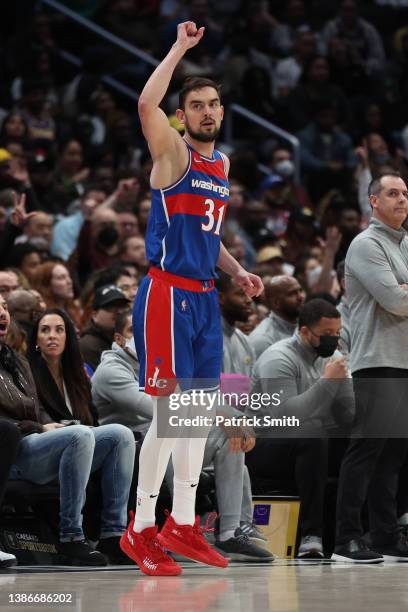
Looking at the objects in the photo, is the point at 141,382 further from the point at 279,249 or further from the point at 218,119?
the point at 279,249

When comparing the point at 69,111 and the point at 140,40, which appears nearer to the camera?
the point at 69,111

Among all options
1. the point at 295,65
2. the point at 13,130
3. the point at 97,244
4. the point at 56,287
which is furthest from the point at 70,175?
the point at 295,65

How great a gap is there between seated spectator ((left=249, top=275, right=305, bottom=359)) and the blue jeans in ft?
6.54

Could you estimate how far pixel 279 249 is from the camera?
40.1 feet

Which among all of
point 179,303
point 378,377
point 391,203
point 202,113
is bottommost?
point 378,377

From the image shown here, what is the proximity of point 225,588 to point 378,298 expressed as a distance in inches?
74.4

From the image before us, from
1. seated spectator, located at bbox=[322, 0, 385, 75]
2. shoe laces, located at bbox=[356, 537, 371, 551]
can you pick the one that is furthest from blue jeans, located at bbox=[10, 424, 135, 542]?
Result: seated spectator, located at bbox=[322, 0, 385, 75]

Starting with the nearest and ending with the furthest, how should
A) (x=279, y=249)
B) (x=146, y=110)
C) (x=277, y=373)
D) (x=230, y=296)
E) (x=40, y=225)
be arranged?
1. (x=146, y=110)
2. (x=277, y=373)
3. (x=230, y=296)
4. (x=40, y=225)
5. (x=279, y=249)

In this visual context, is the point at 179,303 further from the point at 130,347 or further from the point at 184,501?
the point at 130,347

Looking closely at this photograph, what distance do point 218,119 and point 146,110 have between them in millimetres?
458

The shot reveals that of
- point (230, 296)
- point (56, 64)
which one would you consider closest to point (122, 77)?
point (56, 64)

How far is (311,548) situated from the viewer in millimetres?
7176

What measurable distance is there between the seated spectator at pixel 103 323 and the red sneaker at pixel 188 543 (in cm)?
245

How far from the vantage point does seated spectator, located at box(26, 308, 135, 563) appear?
21.8 ft
